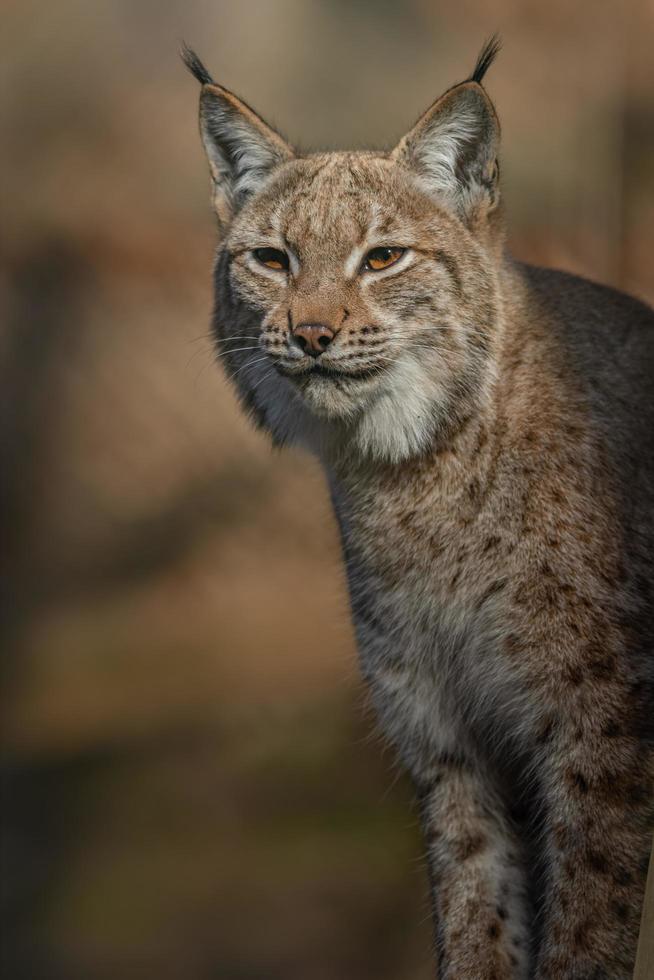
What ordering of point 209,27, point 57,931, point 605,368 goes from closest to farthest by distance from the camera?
point 605,368 → point 57,931 → point 209,27

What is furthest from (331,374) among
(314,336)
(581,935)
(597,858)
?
(581,935)

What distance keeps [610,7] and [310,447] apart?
309cm

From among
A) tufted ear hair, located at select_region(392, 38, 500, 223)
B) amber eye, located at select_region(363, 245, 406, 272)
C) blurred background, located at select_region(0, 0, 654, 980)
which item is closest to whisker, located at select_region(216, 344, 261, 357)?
amber eye, located at select_region(363, 245, 406, 272)

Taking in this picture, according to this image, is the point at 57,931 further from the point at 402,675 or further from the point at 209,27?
the point at 209,27

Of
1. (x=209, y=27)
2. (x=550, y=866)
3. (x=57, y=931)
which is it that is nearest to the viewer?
(x=550, y=866)

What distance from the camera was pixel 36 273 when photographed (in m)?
5.61

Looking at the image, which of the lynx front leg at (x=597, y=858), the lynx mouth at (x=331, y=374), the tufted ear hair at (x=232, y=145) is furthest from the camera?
the tufted ear hair at (x=232, y=145)

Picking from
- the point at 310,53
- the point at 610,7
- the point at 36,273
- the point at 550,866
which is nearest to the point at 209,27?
the point at 310,53

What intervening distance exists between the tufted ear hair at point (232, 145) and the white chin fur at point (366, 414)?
545 mm

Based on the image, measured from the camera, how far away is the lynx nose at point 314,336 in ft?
9.66

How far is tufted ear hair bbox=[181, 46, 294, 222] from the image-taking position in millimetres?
3406

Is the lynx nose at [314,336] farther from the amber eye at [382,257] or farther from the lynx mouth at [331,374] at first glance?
the amber eye at [382,257]

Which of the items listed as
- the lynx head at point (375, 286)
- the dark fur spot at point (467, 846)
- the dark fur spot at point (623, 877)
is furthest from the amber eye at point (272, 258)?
the dark fur spot at point (623, 877)

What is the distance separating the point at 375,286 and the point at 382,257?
0.10 meters
